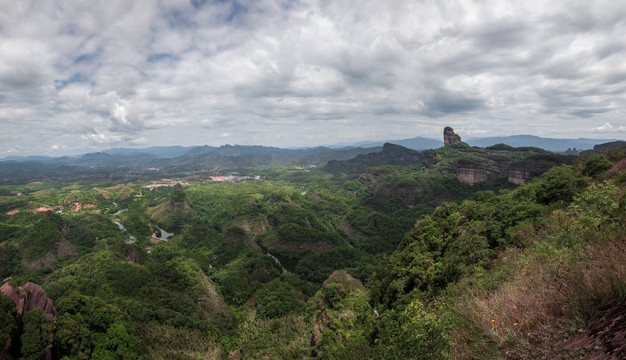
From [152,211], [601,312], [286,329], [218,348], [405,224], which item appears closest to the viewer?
[601,312]

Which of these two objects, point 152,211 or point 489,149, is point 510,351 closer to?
point 152,211

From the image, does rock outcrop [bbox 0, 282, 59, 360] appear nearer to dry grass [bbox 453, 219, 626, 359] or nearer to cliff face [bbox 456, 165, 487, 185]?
dry grass [bbox 453, 219, 626, 359]

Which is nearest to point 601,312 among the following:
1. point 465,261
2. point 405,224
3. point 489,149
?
point 465,261

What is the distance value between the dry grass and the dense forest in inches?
1.7

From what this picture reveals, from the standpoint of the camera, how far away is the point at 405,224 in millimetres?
75812

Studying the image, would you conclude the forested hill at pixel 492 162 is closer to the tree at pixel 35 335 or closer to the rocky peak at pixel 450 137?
the rocky peak at pixel 450 137

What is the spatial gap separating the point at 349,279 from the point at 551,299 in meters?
28.3

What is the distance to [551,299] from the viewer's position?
19.1 ft

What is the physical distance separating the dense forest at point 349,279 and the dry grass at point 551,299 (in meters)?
0.04

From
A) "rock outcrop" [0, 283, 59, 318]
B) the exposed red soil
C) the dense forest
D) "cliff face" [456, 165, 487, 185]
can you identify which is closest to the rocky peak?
"cliff face" [456, 165, 487, 185]

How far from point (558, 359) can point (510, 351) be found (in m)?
0.88

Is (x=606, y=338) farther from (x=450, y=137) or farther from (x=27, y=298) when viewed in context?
(x=450, y=137)

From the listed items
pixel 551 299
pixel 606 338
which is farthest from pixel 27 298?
pixel 606 338

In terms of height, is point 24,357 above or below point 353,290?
above
